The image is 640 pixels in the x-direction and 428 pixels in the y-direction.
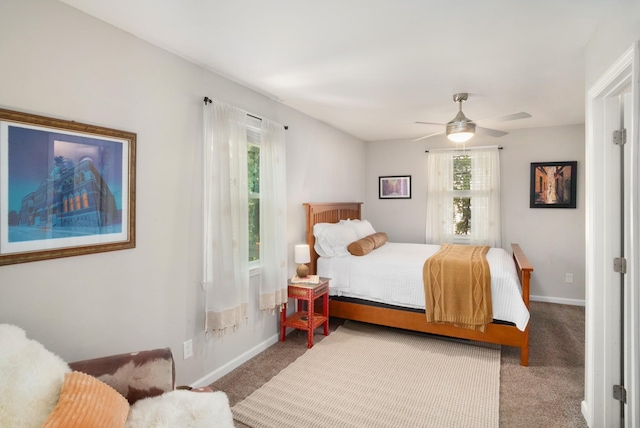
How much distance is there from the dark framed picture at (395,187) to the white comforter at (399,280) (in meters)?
1.78

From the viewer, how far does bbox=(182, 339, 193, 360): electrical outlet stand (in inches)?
95.0

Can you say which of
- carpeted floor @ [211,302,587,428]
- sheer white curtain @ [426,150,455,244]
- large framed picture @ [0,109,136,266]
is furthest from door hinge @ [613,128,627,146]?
Result: sheer white curtain @ [426,150,455,244]

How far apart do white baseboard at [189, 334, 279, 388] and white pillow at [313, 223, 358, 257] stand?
3.51 feet

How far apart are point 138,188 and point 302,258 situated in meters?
1.82

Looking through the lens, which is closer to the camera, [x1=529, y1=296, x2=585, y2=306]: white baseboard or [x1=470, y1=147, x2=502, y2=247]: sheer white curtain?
[x1=529, y1=296, x2=585, y2=306]: white baseboard

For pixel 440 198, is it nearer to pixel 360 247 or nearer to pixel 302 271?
pixel 360 247

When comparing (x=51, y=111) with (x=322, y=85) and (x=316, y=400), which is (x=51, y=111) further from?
(x=316, y=400)

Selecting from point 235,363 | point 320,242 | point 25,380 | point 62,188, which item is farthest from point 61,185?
point 320,242

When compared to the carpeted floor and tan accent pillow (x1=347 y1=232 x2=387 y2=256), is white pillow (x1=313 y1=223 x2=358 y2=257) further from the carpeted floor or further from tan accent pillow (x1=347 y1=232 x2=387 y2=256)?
the carpeted floor

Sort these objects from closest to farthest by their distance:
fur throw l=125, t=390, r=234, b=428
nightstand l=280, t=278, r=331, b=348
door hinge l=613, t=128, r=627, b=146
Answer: fur throw l=125, t=390, r=234, b=428, door hinge l=613, t=128, r=627, b=146, nightstand l=280, t=278, r=331, b=348

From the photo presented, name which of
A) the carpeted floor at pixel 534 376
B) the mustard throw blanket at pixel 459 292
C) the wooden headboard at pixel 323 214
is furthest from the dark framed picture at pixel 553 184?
the wooden headboard at pixel 323 214

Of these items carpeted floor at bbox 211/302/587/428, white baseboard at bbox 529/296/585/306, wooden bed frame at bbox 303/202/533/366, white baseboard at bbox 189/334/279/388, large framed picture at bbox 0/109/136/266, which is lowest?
carpeted floor at bbox 211/302/587/428

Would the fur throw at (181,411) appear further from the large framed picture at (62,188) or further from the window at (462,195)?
the window at (462,195)

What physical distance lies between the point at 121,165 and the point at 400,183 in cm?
448
